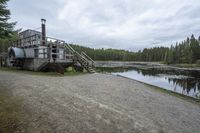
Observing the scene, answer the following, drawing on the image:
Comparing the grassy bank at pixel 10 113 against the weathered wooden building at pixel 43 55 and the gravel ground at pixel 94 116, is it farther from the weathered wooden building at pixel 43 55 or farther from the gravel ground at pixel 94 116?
the weathered wooden building at pixel 43 55

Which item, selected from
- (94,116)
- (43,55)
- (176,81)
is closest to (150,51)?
(176,81)

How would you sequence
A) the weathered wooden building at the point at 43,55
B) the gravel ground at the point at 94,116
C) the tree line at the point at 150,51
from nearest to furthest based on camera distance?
the gravel ground at the point at 94,116, the tree line at the point at 150,51, the weathered wooden building at the point at 43,55

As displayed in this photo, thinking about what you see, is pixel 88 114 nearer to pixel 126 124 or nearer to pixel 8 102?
pixel 126 124

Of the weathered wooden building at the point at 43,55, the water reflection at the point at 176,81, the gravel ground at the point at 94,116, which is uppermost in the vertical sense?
the weathered wooden building at the point at 43,55

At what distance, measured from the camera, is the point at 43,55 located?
15648 mm

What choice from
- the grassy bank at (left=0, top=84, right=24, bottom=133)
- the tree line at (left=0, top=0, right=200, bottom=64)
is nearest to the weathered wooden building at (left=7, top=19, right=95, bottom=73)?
the tree line at (left=0, top=0, right=200, bottom=64)

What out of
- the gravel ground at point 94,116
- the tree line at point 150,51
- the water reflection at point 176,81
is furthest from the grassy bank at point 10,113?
the water reflection at point 176,81

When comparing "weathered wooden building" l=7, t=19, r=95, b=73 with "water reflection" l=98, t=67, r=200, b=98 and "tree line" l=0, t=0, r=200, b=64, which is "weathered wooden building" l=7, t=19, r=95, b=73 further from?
"water reflection" l=98, t=67, r=200, b=98

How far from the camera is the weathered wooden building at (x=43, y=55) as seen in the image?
15.5m

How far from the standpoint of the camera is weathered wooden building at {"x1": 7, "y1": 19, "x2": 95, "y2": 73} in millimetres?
15477

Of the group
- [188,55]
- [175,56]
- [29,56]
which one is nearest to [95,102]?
[29,56]

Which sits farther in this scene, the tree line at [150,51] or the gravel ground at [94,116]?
the tree line at [150,51]

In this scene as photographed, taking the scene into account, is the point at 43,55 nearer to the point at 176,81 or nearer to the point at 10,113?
the point at 10,113

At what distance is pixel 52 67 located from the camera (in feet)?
50.8
